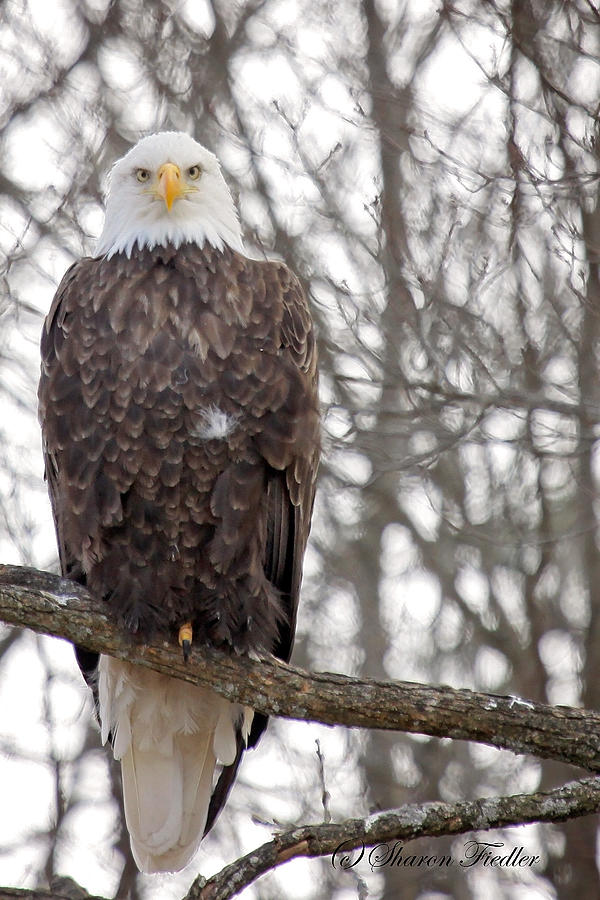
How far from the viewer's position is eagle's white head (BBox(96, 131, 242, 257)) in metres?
4.87

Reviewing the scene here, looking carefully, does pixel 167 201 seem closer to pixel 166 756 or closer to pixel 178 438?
pixel 178 438

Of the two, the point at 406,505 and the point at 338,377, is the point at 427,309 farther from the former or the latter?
the point at 406,505

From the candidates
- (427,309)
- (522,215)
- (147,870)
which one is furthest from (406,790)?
(522,215)

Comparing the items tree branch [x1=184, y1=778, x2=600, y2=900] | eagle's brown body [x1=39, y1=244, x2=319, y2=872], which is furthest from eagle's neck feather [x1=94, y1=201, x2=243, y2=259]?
tree branch [x1=184, y1=778, x2=600, y2=900]

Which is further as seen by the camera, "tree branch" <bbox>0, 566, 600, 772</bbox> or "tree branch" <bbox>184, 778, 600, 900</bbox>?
"tree branch" <bbox>0, 566, 600, 772</bbox>

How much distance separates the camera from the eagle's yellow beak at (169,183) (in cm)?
487

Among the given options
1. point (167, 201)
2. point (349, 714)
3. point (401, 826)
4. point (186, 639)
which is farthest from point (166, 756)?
point (167, 201)

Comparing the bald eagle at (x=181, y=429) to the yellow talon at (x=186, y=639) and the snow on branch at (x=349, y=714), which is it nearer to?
the yellow talon at (x=186, y=639)

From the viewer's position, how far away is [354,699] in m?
4.01

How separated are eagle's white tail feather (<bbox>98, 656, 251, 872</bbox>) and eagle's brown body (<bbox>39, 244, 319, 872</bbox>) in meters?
0.66

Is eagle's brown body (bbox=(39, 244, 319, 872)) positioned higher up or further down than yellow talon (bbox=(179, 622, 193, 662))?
higher up

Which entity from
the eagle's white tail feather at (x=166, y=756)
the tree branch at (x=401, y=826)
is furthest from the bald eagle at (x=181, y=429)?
the tree branch at (x=401, y=826)

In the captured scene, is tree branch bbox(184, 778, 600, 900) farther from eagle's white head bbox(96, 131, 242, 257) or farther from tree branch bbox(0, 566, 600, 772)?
eagle's white head bbox(96, 131, 242, 257)

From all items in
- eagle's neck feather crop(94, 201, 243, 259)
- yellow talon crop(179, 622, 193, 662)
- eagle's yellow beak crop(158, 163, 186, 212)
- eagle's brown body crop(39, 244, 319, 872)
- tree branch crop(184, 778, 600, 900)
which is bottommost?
tree branch crop(184, 778, 600, 900)
